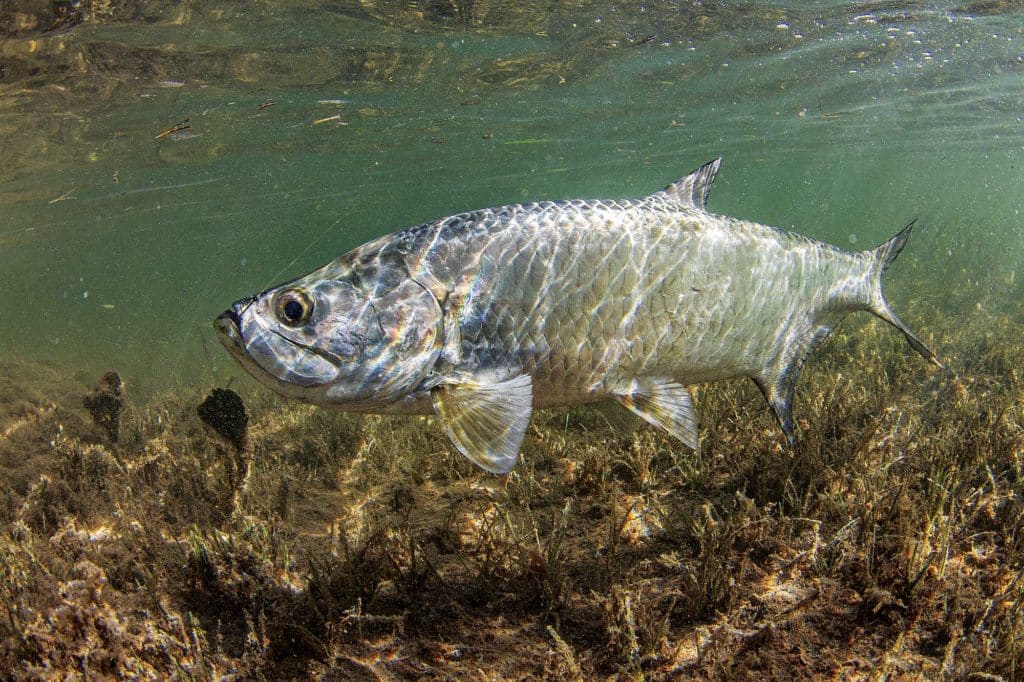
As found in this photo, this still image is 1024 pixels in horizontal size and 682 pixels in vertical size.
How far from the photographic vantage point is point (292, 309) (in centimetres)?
280

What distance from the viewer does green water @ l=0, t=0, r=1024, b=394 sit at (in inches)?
462

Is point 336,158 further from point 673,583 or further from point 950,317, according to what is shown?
point 673,583

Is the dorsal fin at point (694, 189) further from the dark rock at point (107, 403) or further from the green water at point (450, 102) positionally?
the dark rock at point (107, 403)

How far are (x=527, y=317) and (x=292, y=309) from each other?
1.18 meters

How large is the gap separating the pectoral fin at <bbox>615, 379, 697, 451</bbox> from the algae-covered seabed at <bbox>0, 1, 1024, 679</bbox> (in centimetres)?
59

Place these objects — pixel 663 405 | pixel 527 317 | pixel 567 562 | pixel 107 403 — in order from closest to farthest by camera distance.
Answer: pixel 527 317 → pixel 663 405 → pixel 567 562 → pixel 107 403

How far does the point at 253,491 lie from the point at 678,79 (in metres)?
16.8

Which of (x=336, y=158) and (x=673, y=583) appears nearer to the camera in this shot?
(x=673, y=583)

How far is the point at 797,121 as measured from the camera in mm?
24688

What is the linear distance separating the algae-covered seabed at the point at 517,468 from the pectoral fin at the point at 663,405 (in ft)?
1.94

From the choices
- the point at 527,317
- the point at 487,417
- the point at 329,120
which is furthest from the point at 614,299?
the point at 329,120

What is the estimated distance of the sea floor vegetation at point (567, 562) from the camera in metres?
2.77

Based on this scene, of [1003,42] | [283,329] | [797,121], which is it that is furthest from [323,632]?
[797,121]

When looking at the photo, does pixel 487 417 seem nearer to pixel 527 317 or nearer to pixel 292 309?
pixel 527 317
